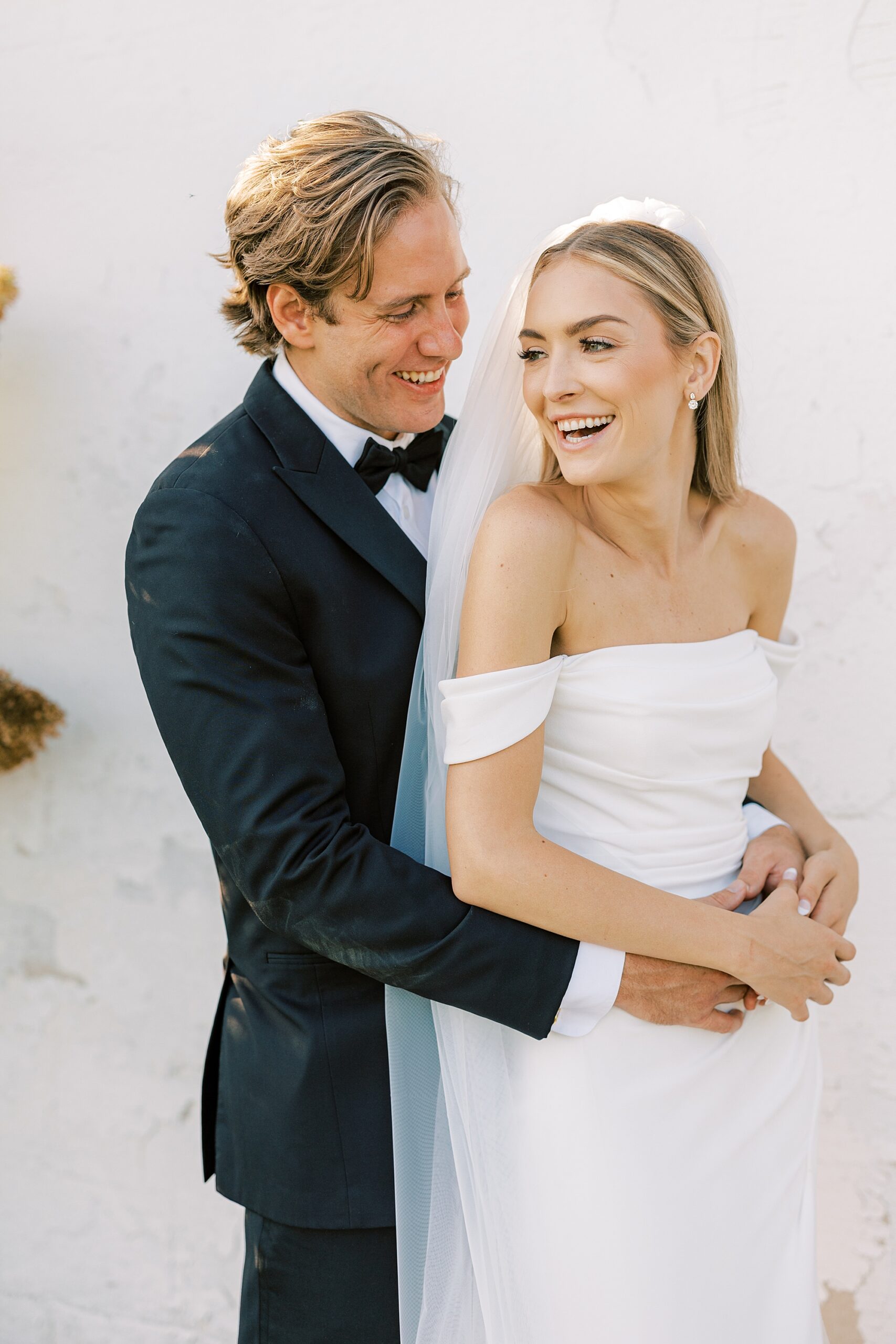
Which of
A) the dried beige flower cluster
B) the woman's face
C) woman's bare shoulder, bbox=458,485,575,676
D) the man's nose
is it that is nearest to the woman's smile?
the woman's face

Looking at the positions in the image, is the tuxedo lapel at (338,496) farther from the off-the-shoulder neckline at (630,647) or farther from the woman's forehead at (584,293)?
the woman's forehead at (584,293)

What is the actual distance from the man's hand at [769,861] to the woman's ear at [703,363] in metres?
0.75

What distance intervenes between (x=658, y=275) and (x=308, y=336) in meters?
0.57

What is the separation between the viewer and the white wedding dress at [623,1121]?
1.56 meters

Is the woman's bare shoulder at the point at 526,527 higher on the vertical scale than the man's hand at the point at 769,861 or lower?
higher

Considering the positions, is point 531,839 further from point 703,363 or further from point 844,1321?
point 844,1321

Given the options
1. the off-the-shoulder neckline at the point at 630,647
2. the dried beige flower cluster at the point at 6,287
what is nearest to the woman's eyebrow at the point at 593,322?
the off-the-shoulder neckline at the point at 630,647

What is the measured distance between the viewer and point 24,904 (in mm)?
2789

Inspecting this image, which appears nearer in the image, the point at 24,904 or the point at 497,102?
the point at 497,102

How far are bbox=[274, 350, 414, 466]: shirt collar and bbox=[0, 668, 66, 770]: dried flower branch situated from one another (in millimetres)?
1032

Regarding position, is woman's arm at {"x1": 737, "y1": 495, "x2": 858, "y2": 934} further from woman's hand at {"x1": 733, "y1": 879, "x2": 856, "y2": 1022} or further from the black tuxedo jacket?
the black tuxedo jacket

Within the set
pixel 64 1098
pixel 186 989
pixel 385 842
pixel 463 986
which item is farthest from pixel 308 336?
pixel 64 1098

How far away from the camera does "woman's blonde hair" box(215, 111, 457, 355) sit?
5.52 ft

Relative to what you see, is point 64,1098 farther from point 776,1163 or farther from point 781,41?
point 781,41
